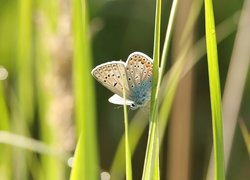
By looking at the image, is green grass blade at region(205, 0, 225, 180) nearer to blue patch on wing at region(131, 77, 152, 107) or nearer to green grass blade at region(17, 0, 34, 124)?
blue patch on wing at region(131, 77, 152, 107)

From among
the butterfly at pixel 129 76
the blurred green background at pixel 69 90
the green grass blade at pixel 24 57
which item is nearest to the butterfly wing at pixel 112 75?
the butterfly at pixel 129 76

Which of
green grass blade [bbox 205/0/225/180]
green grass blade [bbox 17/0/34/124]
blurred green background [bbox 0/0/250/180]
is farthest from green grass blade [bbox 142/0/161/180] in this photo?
green grass blade [bbox 17/0/34/124]

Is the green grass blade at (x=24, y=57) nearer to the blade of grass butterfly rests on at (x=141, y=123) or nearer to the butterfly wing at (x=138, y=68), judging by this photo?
the blade of grass butterfly rests on at (x=141, y=123)

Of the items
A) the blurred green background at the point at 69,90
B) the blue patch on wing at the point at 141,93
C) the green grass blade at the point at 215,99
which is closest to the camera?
the green grass blade at the point at 215,99

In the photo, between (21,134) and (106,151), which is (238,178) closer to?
(106,151)

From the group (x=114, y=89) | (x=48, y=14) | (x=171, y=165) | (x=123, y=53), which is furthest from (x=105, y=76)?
(x=123, y=53)

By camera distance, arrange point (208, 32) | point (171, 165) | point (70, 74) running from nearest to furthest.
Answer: point (208, 32)
point (70, 74)
point (171, 165)

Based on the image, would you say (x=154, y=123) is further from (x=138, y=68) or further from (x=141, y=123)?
(x=141, y=123)

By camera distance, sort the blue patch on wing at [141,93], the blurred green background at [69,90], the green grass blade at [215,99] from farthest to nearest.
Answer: the blurred green background at [69,90]
the blue patch on wing at [141,93]
the green grass blade at [215,99]
